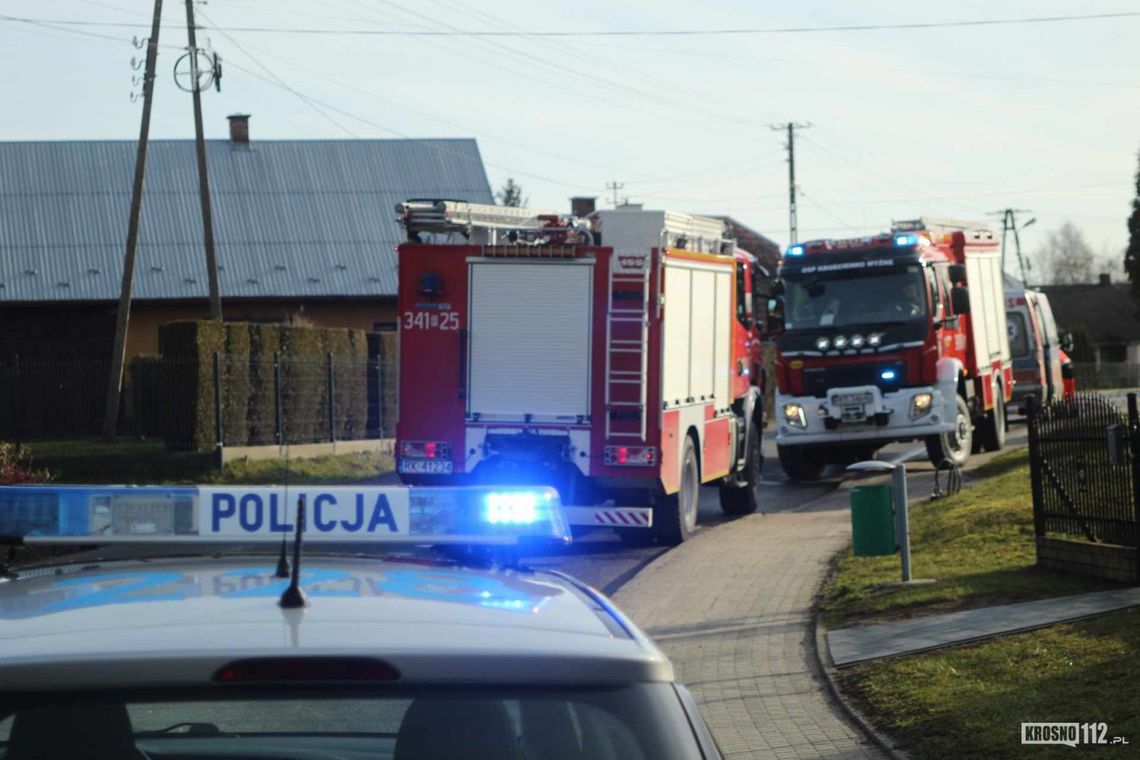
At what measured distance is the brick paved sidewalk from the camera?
8.62m

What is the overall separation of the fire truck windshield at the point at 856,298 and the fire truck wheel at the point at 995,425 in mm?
4970

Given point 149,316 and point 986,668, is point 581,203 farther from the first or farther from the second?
point 986,668

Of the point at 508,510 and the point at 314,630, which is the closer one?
the point at 314,630

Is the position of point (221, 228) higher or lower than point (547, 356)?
higher

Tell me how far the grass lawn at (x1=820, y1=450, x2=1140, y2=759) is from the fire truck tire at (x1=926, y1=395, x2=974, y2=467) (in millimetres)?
9339

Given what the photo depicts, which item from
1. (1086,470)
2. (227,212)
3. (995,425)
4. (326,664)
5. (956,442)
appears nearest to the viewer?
(326,664)

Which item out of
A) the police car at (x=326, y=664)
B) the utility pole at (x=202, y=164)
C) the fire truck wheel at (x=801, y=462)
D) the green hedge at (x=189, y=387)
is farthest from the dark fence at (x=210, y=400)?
the police car at (x=326, y=664)

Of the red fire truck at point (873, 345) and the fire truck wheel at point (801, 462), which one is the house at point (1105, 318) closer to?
the fire truck wheel at point (801, 462)

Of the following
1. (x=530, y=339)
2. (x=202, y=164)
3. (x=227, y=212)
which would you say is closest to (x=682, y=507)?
(x=530, y=339)

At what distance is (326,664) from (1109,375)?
88.5m

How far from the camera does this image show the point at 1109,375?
86.4 metres

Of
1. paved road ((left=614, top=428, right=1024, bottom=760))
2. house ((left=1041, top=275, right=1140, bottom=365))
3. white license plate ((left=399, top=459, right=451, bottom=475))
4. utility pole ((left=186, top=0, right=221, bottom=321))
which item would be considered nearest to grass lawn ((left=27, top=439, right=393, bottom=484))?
utility pole ((left=186, top=0, right=221, bottom=321))

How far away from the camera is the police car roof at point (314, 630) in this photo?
2.68 metres

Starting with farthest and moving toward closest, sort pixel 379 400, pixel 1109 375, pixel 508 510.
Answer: pixel 1109 375, pixel 379 400, pixel 508 510
